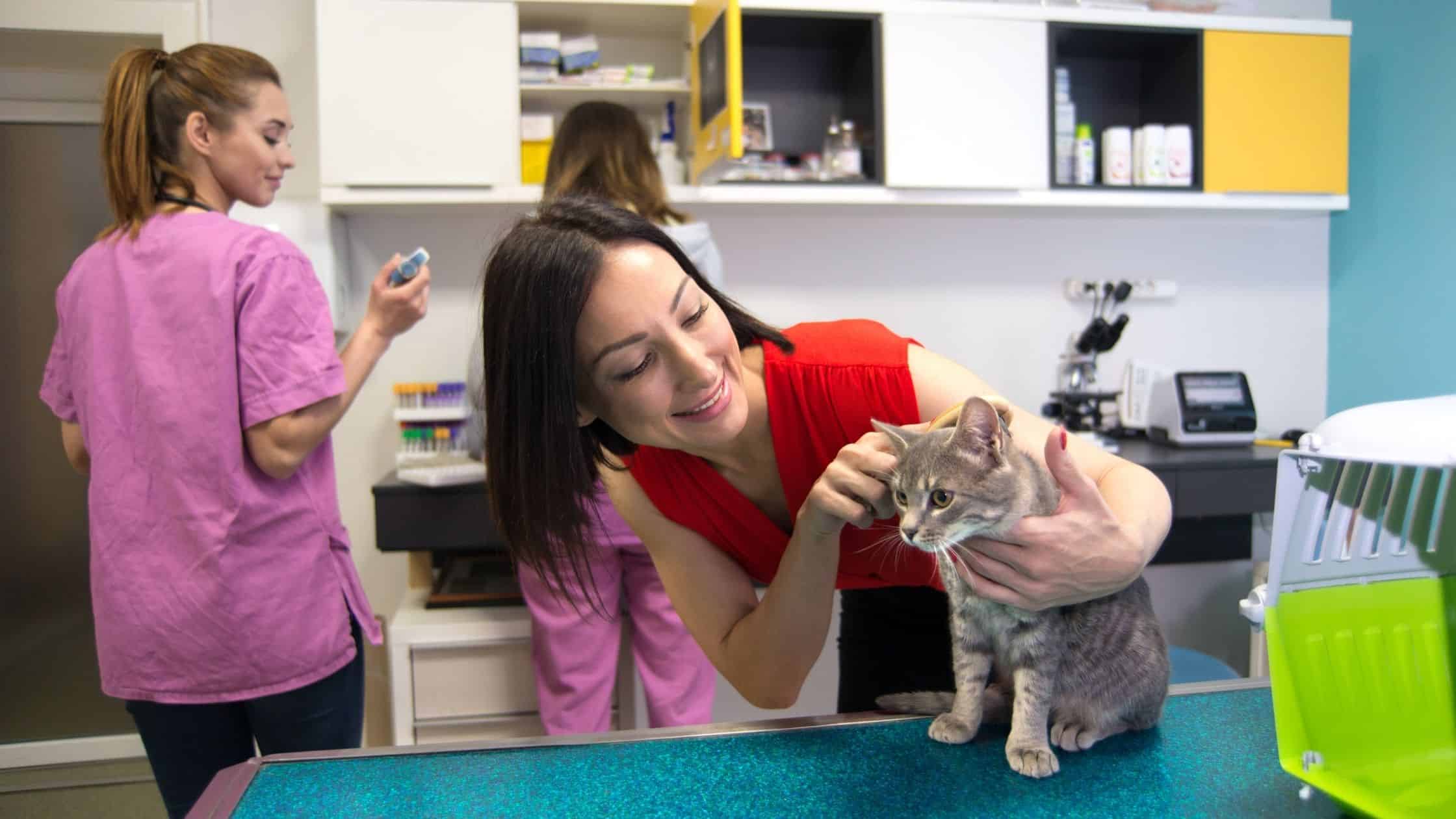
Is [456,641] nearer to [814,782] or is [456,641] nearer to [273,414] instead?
[273,414]

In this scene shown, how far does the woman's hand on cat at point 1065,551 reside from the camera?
2.91 ft

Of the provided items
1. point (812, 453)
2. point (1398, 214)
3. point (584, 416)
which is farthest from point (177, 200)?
point (1398, 214)

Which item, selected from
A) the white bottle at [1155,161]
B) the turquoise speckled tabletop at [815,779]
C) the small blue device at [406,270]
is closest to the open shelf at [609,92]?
the small blue device at [406,270]

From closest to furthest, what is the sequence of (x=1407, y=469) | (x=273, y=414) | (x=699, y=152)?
(x=1407, y=469) → (x=273, y=414) → (x=699, y=152)

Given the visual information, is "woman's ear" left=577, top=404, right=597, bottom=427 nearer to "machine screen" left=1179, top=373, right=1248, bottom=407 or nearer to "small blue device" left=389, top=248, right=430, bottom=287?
"small blue device" left=389, top=248, right=430, bottom=287

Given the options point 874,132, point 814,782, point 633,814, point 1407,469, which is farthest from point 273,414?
point 874,132

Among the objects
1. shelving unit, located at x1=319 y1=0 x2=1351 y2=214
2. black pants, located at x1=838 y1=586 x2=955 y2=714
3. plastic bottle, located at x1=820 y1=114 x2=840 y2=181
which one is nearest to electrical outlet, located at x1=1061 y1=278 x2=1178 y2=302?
shelving unit, located at x1=319 y1=0 x2=1351 y2=214

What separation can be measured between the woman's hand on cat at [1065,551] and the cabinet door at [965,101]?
73.9 inches

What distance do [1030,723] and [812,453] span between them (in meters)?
0.39

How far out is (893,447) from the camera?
0.99 meters

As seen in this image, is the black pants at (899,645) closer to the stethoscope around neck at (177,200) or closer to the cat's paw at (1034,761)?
the cat's paw at (1034,761)

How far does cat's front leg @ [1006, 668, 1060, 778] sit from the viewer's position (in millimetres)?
956

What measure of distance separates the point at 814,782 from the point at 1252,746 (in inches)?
18.8

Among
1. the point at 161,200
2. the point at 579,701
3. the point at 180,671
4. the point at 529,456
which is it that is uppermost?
the point at 161,200
